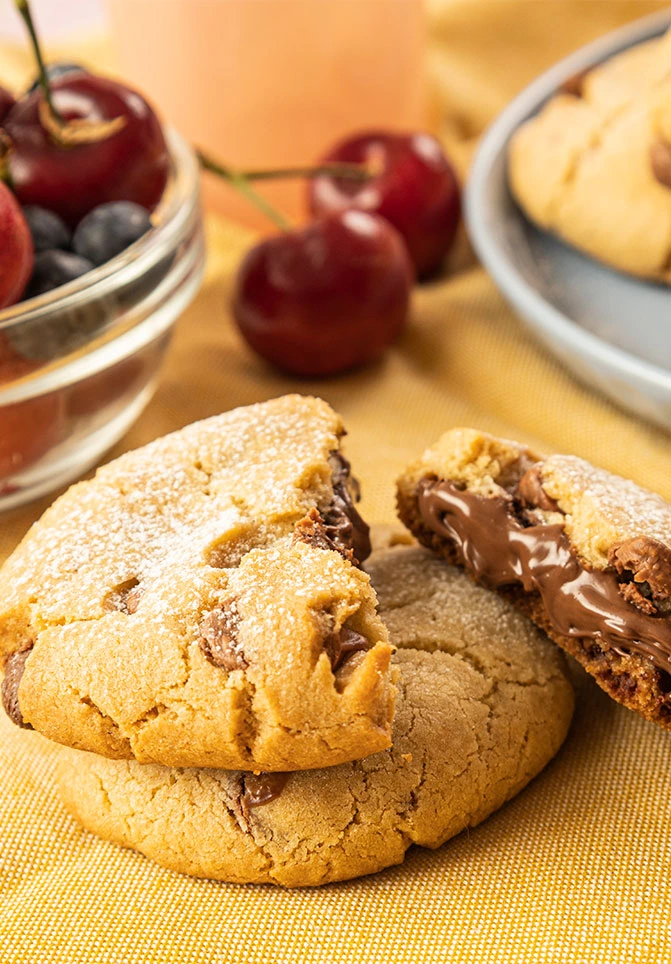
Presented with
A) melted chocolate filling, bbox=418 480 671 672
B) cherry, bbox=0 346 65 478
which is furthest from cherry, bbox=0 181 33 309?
melted chocolate filling, bbox=418 480 671 672

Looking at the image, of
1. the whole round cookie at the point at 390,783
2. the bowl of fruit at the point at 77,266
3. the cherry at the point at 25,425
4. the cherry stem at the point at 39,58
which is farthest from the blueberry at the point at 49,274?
the whole round cookie at the point at 390,783

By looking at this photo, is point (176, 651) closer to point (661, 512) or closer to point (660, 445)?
point (661, 512)

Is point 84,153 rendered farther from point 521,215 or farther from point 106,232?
point 521,215

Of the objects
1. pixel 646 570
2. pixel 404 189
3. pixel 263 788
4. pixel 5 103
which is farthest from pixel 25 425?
pixel 404 189

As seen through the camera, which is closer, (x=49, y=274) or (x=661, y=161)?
(x=49, y=274)

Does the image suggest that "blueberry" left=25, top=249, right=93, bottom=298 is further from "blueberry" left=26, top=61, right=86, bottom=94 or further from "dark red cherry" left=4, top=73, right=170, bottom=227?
"blueberry" left=26, top=61, right=86, bottom=94

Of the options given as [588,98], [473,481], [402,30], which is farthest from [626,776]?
[402,30]
